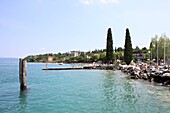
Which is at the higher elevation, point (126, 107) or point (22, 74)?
point (22, 74)

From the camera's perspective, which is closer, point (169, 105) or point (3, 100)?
point (169, 105)

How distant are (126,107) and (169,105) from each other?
3623 millimetres

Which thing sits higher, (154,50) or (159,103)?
(154,50)

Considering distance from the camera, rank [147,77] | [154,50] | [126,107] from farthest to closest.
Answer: [154,50], [147,77], [126,107]

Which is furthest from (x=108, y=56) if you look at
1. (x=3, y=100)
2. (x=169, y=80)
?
(x=3, y=100)

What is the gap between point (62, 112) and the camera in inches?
679

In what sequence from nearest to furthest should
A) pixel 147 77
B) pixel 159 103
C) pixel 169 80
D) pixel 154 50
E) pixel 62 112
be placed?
1. pixel 62 112
2. pixel 159 103
3. pixel 169 80
4. pixel 147 77
5. pixel 154 50

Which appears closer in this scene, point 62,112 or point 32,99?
point 62,112

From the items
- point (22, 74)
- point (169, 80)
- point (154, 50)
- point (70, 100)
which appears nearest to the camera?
point (70, 100)

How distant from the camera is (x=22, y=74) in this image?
2762cm

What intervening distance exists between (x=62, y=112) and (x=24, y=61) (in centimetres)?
1219

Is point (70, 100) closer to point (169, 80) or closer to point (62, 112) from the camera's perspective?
point (62, 112)

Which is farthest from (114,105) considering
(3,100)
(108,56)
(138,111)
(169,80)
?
(108,56)

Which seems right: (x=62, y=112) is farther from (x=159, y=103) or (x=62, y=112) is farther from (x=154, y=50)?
(x=154, y=50)
